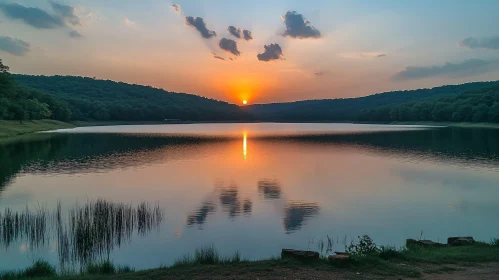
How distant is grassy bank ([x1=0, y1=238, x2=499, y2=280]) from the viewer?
8.55m

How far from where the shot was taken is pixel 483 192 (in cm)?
2214

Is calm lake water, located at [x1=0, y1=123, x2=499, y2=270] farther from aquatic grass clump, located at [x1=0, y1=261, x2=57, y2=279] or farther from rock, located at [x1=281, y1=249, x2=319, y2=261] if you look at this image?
rock, located at [x1=281, y1=249, x2=319, y2=261]

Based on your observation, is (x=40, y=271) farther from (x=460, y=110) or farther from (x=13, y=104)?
(x=460, y=110)

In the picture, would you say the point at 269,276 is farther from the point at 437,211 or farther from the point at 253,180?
the point at 253,180

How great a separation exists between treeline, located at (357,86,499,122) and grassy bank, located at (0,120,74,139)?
4323 inches

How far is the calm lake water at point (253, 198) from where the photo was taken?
43.9 ft

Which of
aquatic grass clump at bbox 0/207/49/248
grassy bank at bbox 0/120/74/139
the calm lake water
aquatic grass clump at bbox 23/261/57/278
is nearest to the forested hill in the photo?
grassy bank at bbox 0/120/74/139

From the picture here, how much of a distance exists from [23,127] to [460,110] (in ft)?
384

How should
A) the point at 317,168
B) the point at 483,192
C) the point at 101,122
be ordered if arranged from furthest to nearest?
1. the point at 101,122
2. the point at 317,168
3. the point at 483,192

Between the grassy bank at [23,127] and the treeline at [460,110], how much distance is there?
109801 millimetres

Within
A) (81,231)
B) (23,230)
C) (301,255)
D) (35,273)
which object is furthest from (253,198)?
(35,273)

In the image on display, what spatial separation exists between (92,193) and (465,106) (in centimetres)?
12295

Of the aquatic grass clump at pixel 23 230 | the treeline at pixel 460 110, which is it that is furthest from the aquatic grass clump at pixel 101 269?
the treeline at pixel 460 110

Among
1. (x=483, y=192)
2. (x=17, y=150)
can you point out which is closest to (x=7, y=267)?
(x=483, y=192)
